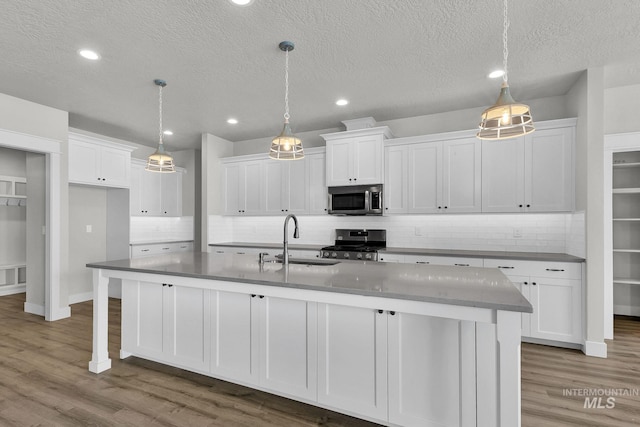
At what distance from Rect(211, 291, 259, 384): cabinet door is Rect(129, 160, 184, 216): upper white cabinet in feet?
13.3

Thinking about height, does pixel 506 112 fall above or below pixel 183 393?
above

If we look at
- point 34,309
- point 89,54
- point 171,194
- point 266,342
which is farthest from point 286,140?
point 34,309

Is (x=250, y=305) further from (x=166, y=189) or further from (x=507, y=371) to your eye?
(x=166, y=189)

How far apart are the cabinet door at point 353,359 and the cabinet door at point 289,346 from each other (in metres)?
0.07

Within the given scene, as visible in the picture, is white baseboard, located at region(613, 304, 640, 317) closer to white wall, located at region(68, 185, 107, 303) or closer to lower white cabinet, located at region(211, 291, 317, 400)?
lower white cabinet, located at region(211, 291, 317, 400)

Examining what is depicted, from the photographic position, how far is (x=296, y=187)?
17.2 feet

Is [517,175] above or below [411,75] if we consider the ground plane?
below

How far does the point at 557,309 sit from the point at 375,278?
2.53 metres

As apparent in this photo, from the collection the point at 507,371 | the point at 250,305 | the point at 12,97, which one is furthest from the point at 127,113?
the point at 507,371

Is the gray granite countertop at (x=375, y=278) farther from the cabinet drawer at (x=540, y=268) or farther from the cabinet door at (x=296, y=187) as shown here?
the cabinet door at (x=296, y=187)

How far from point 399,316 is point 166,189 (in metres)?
5.69

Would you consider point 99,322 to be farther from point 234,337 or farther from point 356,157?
point 356,157

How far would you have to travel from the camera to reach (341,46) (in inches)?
111

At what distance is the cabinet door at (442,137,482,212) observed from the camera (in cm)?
407
